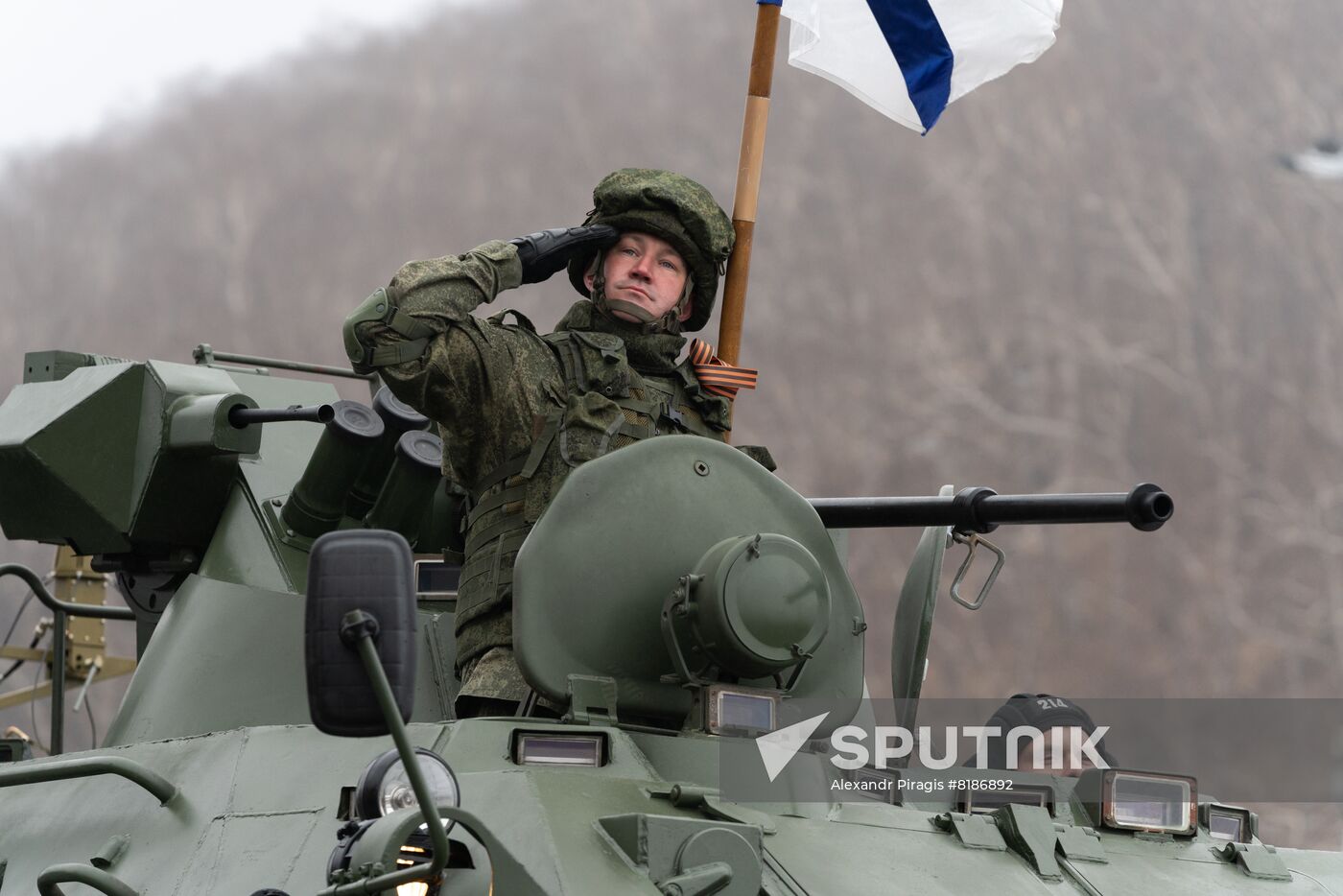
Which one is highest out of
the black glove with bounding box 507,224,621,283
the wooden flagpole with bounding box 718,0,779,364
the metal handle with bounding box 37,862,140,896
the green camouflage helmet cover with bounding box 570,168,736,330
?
the wooden flagpole with bounding box 718,0,779,364

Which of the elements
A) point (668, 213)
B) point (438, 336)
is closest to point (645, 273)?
point (668, 213)

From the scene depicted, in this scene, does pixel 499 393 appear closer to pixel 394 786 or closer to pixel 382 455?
pixel 382 455

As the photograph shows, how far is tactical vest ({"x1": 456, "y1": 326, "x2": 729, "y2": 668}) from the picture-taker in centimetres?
598

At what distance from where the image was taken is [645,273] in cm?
667

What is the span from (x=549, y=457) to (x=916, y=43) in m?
3.21

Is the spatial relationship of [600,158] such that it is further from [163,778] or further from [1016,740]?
[163,778]

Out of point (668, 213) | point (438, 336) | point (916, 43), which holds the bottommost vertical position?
point (438, 336)

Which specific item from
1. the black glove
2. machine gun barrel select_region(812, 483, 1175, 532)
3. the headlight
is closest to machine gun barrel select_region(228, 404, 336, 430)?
the black glove

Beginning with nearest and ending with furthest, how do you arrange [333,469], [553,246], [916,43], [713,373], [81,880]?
1. [81,880]
2. [553,246]
3. [713,373]
4. [333,469]
5. [916,43]

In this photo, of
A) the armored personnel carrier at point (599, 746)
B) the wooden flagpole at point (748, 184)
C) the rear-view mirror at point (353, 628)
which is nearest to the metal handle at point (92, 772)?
the armored personnel carrier at point (599, 746)

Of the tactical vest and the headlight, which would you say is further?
the tactical vest

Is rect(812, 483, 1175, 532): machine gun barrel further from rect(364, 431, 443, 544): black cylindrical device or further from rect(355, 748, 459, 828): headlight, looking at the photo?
rect(355, 748, 459, 828): headlight

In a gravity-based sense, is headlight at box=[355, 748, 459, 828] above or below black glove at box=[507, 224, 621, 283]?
below

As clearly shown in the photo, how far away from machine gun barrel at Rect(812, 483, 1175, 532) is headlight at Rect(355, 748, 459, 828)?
214cm
